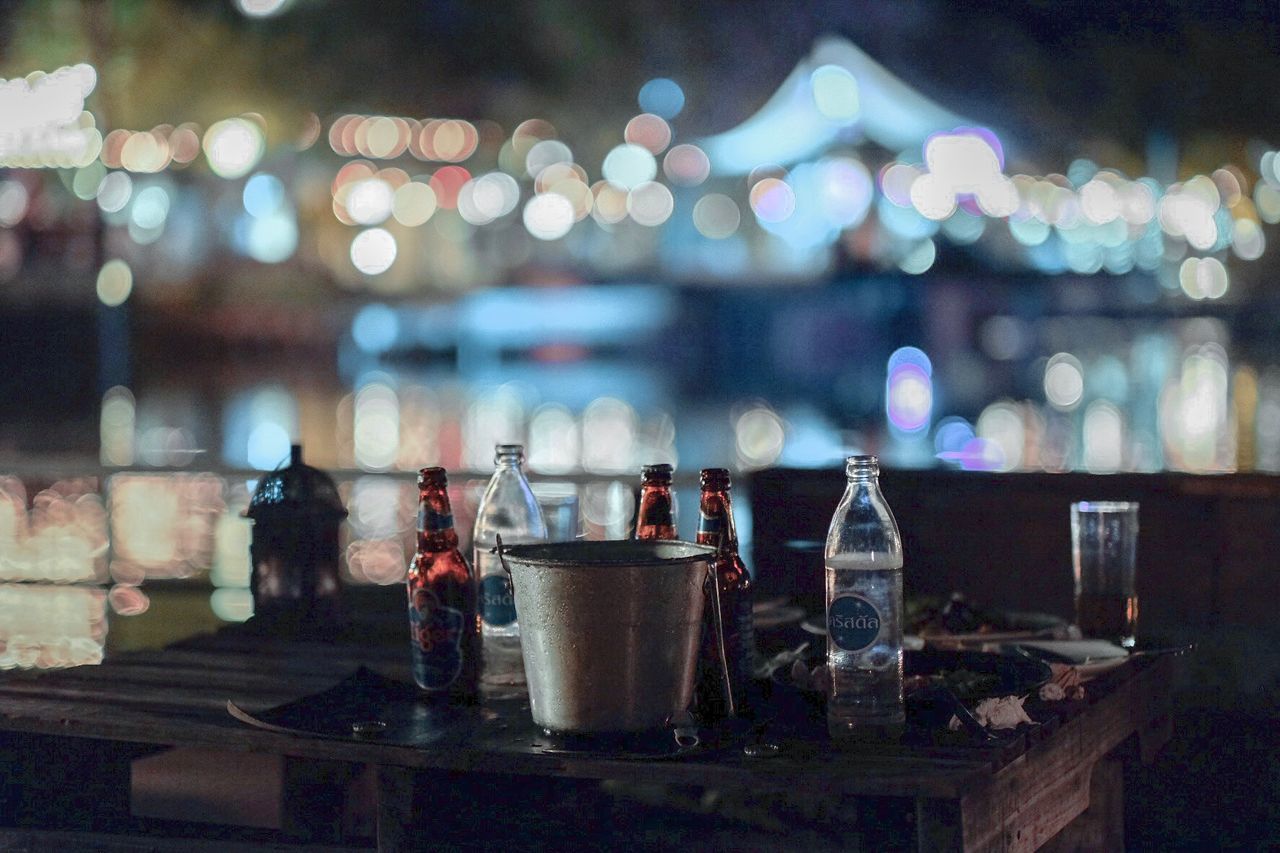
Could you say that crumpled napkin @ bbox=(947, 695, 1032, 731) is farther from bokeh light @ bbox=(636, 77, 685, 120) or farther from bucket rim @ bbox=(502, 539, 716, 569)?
bokeh light @ bbox=(636, 77, 685, 120)

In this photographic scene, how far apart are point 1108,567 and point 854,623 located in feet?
2.58

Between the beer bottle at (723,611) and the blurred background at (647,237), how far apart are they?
43.5 feet

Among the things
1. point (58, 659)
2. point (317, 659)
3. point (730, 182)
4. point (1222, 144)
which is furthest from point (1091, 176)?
point (317, 659)

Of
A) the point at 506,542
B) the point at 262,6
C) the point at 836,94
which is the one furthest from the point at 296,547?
the point at 836,94

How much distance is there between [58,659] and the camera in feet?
14.6

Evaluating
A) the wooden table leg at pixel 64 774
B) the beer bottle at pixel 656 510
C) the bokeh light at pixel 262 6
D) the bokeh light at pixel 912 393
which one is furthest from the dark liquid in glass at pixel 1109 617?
the bokeh light at pixel 912 393

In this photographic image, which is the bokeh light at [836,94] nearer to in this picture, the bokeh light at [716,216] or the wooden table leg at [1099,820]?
the bokeh light at [716,216]

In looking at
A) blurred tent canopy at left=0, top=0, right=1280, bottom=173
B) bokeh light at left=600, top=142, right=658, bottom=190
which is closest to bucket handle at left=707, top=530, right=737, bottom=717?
blurred tent canopy at left=0, top=0, right=1280, bottom=173

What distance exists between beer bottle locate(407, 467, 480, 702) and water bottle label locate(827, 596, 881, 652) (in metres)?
0.49

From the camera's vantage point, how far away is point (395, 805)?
60.0 inches

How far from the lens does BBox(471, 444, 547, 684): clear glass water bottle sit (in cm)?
181

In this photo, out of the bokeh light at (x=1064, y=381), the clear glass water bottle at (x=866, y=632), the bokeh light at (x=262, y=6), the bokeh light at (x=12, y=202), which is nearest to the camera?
the clear glass water bottle at (x=866, y=632)

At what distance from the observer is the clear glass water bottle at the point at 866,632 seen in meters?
1.47

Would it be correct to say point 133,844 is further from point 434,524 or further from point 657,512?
point 657,512
